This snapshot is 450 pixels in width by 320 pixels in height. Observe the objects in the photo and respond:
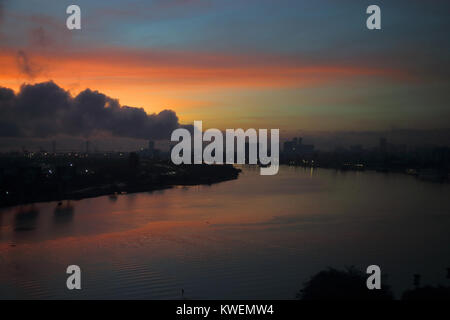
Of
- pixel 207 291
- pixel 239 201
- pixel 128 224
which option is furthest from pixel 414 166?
pixel 207 291

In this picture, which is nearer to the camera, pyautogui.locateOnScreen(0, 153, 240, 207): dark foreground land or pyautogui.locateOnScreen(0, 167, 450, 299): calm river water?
pyautogui.locateOnScreen(0, 167, 450, 299): calm river water

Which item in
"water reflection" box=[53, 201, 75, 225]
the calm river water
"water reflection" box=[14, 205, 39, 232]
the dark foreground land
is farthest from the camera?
the dark foreground land

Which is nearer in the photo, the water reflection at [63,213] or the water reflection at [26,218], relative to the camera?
the water reflection at [26,218]

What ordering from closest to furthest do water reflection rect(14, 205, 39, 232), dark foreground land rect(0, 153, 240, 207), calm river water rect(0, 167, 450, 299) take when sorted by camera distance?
calm river water rect(0, 167, 450, 299) < water reflection rect(14, 205, 39, 232) < dark foreground land rect(0, 153, 240, 207)

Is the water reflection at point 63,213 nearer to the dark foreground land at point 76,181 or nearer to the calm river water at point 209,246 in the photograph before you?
the calm river water at point 209,246

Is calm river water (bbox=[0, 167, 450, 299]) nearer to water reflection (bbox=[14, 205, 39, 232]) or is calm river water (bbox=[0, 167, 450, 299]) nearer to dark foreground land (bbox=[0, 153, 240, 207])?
water reflection (bbox=[14, 205, 39, 232])

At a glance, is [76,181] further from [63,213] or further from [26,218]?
[26,218]

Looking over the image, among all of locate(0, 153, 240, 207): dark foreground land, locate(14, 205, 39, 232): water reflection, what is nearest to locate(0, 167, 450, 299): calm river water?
locate(14, 205, 39, 232): water reflection

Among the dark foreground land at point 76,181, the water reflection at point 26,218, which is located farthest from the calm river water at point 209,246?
the dark foreground land at point 76,181

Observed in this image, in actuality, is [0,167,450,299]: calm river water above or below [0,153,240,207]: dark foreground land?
below

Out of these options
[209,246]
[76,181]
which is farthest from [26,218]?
[76,181]
